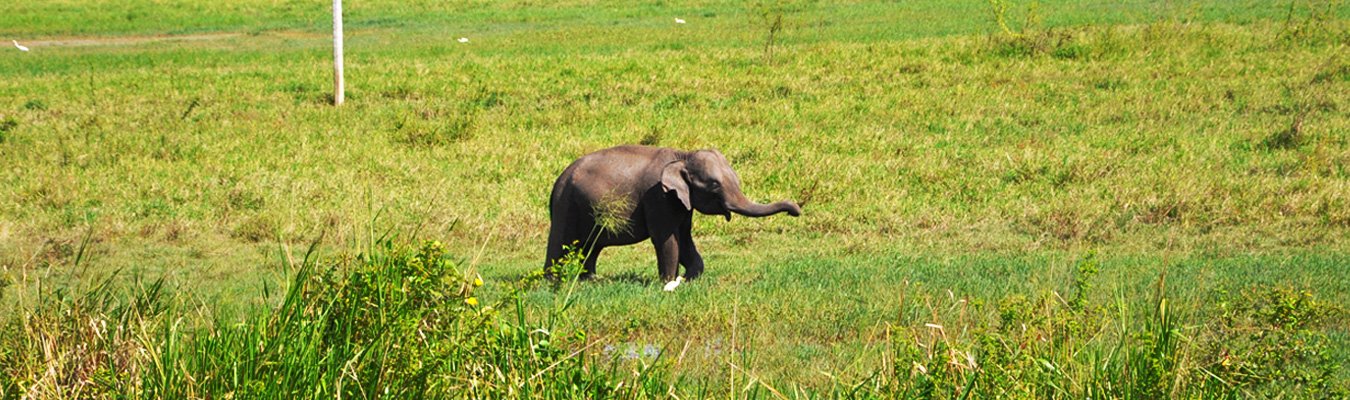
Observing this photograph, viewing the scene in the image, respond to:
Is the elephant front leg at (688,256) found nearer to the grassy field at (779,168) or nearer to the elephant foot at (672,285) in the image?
the grassy field at (779,168)

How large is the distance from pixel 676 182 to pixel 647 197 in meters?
0.32

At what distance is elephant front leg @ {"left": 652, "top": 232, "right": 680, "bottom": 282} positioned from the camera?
33.5 ft

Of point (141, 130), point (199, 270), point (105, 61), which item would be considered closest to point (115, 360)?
point (199, 270)

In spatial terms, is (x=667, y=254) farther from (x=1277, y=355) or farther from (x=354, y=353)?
(x=1277, y=355)

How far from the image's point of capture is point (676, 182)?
9969 mm

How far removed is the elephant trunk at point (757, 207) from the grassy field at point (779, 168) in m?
0.53

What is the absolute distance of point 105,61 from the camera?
93.2 ft

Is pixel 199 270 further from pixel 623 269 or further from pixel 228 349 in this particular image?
pixel 228 349

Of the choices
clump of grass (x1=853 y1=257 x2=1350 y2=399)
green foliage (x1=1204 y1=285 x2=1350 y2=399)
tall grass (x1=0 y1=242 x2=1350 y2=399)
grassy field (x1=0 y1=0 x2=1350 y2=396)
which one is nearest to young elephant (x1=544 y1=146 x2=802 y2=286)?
grassy field (x1=0 y1=0 x2=1350 y2=396)

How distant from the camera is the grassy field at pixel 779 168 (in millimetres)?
8852

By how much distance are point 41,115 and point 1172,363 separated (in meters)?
18.3

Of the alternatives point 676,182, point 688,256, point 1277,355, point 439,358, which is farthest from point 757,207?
point 439,358

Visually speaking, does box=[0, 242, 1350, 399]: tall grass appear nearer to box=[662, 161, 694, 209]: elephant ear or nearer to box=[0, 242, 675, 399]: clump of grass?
box=[0, 242, 675, 399]: clump of grass

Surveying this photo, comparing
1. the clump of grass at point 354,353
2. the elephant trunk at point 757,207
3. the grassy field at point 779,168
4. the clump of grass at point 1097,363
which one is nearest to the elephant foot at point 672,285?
the grassy field at point 779,168
